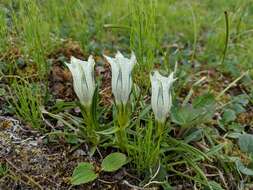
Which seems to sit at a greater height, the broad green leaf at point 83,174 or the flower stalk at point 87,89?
the flower stalk at point 87,89

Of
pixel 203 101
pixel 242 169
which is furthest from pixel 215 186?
pixel 203 101

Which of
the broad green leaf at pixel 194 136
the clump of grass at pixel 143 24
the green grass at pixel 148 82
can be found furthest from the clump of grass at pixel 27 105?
the broad green leaf at pixel 194 136

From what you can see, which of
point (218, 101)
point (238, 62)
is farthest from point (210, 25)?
point (218, 101)

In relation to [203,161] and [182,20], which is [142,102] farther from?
[182,20]

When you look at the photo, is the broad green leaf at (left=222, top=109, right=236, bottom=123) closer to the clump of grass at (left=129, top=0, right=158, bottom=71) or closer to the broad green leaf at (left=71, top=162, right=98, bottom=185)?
the clump of grass at (left=129, top=0, right=158, bottom=71)

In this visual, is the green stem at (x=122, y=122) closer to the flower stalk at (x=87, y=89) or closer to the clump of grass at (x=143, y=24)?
the flower stalk at (x=87, y=89)
